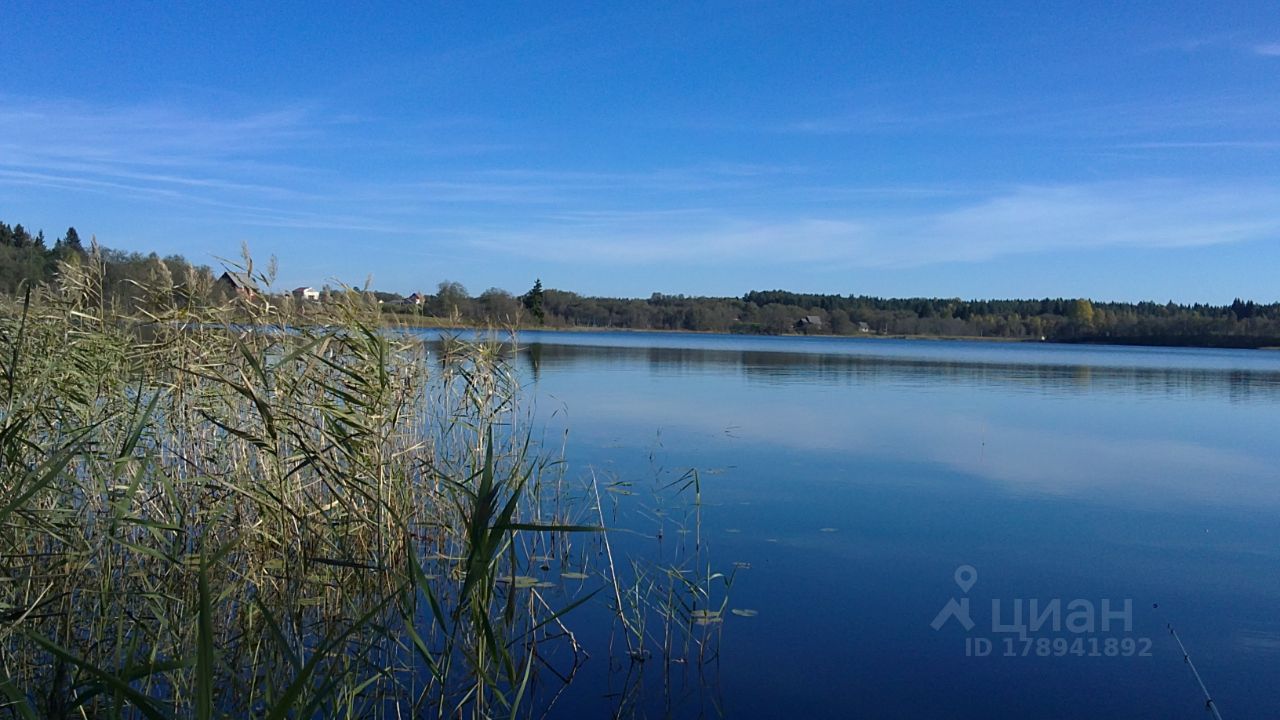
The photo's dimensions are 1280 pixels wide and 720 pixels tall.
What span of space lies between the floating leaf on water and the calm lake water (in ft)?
0.51

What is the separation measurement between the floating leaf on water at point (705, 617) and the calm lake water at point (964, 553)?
16 cm

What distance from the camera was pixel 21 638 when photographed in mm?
3881

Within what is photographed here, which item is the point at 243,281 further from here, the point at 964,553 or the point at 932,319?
the point at 932,319

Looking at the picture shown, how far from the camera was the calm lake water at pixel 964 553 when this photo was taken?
4637mm

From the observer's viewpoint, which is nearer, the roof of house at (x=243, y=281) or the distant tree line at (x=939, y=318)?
the roof of house at (x=243, y=281)

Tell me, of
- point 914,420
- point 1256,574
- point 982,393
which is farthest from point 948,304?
point 1256,574

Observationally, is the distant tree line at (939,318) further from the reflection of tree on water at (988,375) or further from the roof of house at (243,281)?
the roof of house at (243,281)

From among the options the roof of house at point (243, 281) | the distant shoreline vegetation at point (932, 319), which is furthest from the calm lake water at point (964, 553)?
the distant shoreline vegetation at point (932, 319)

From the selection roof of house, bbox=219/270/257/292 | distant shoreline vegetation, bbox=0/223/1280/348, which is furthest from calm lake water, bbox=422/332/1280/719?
distant shoreline vegetation, bbox=0/223/1280/348

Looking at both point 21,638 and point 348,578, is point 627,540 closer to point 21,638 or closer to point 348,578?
point 348,578

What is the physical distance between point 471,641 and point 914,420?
12.3 m

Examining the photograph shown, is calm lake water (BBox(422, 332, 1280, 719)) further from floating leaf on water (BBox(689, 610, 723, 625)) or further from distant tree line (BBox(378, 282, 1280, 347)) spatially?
distant tree line (BBox(378, 282, 1280, 347))

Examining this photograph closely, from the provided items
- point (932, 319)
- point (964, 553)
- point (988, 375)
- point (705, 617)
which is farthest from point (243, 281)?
point (932, 319)

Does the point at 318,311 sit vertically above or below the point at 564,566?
above
